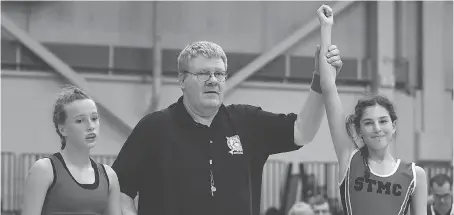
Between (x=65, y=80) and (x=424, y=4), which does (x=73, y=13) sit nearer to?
(x=65, y=80)

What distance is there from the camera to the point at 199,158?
3.36m

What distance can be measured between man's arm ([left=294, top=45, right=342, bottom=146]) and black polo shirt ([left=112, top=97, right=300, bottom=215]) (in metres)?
0.04

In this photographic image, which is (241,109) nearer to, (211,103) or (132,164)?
(211,103)

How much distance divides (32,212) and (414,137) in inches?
466

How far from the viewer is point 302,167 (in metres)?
12.2

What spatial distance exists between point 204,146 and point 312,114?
1.59ft

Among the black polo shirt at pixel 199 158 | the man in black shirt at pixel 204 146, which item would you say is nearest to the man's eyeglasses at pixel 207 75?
the man in black shirt at pixel 204 146

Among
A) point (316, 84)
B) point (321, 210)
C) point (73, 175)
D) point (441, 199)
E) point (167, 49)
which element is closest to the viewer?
point (73, 175)

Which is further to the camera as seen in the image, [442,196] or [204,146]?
[442,196]

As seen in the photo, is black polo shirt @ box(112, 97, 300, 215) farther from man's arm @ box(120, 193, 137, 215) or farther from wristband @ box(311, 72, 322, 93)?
wristband @ box(311, 72, 322, 93)

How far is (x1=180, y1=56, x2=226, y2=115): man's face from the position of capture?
3332 millimetres

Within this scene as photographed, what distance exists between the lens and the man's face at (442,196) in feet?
21.9

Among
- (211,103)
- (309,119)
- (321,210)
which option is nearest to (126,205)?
(211,103)

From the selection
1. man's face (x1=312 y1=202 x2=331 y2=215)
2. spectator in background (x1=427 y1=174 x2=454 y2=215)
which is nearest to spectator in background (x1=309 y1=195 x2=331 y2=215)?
man's face (x1=312 y1=202 x2=331 y2=215)
